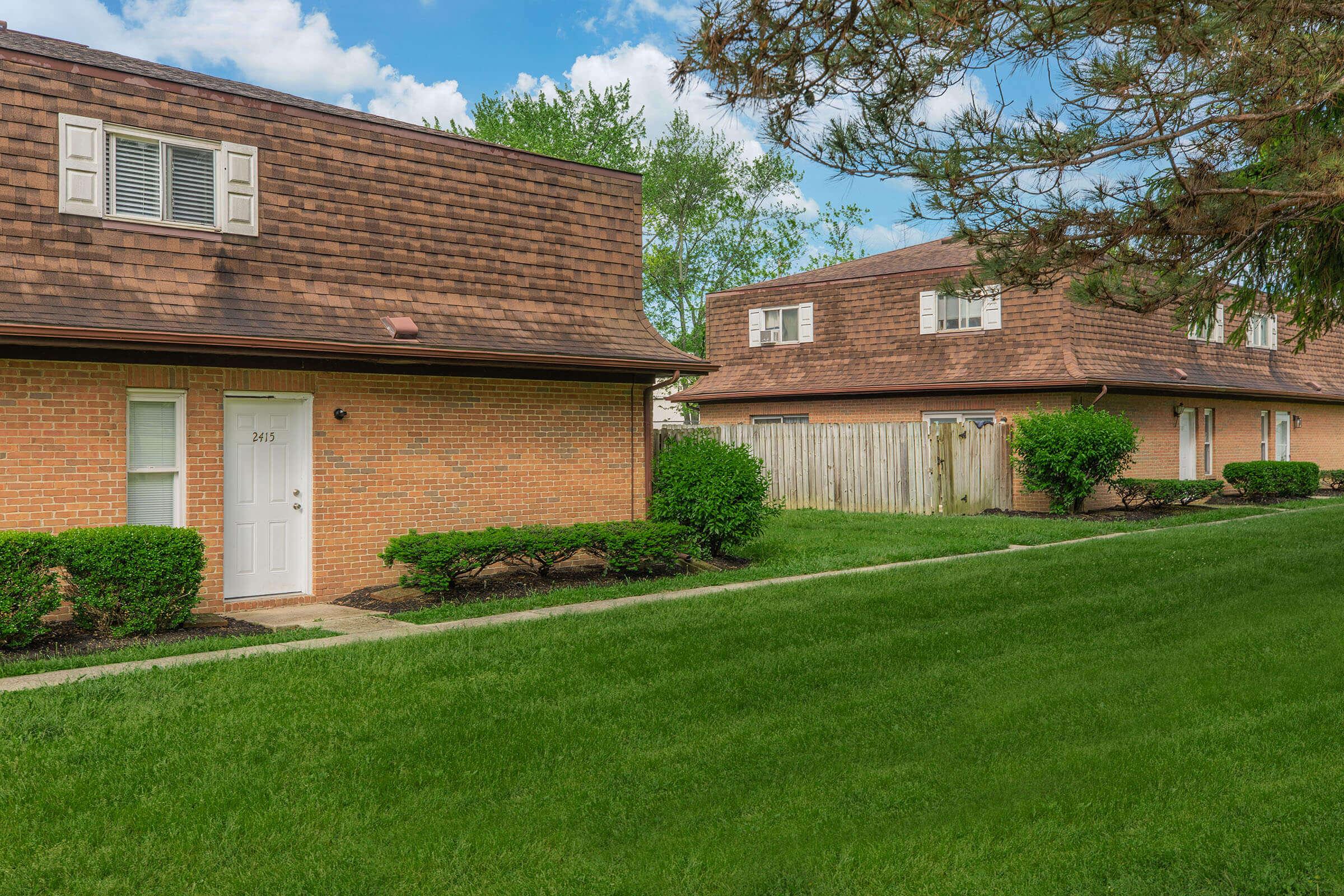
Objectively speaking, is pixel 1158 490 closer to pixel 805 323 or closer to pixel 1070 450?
pixel 1070 450

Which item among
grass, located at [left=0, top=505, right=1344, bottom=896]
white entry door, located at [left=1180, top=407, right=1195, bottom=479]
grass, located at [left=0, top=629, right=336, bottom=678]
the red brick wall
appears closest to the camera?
grass, located at [left=0, top=505, right=1344, bottom=896]

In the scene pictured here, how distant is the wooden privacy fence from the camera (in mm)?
20734

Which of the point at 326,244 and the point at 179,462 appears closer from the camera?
the point at 179,462

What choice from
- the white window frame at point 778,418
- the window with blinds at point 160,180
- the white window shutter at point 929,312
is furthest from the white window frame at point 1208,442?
the window with blinds at point 160,180

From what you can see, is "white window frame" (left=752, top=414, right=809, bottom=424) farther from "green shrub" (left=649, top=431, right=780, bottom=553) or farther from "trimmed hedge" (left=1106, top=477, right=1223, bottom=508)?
"green shrub" (left=649, top=431, right=780, bottom=553)

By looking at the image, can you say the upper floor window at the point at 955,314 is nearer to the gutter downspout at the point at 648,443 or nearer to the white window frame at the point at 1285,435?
the gutter downspout at the point at 648,443

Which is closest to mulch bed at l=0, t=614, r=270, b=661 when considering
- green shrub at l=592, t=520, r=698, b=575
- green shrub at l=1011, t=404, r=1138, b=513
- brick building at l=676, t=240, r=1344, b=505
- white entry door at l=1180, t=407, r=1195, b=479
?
green shrub at l=592, t=520, r=698, b=575

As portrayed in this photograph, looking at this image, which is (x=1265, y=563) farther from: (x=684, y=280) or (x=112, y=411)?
(x=684, y=280)

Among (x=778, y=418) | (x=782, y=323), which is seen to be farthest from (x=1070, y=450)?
(x=782, y=323)

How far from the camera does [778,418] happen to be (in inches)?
997

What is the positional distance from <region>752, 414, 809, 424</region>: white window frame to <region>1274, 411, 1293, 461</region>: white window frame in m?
12.7

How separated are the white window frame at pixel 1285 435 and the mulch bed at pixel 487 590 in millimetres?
21494

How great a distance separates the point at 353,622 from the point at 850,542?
322 inches

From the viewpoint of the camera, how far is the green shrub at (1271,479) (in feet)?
77.6
